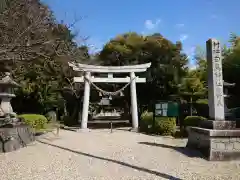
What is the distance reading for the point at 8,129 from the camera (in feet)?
30.0

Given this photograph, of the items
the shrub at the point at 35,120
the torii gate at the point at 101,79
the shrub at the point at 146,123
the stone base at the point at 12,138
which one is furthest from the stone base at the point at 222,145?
the shrub at the point at 35,120

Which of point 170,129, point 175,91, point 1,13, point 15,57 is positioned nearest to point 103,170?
point 15,57

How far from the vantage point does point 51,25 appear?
929 centimetres

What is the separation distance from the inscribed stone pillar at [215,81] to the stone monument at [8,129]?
6738 millimetres

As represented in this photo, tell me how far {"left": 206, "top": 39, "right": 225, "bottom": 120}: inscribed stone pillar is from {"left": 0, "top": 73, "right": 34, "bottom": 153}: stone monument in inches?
265

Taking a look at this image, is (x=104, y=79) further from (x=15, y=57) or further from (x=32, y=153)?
(x=15, y=57)

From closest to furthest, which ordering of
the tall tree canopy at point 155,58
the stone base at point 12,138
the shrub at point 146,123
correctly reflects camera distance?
the stone base at point 12,138 < the shrub at point 146,123 < the tall tree canopy at point 155,58

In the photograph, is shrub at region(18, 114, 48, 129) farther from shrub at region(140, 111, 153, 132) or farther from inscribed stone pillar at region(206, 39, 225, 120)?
inscribed stone pillar at region(206, 39, 225, 120)

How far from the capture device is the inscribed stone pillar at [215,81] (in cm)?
756

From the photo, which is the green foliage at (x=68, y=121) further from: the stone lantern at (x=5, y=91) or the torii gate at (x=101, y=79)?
the stone lantern at (x=5, y=91)

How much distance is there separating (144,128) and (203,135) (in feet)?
29.1

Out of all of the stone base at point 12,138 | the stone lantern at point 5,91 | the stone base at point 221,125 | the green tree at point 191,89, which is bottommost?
the stone base at point 12,138

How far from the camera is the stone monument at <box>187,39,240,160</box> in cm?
685

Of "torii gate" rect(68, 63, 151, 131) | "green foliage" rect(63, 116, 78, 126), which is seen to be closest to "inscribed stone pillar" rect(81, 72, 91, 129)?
"torii gate" rect(68, 63, 151, 131)
